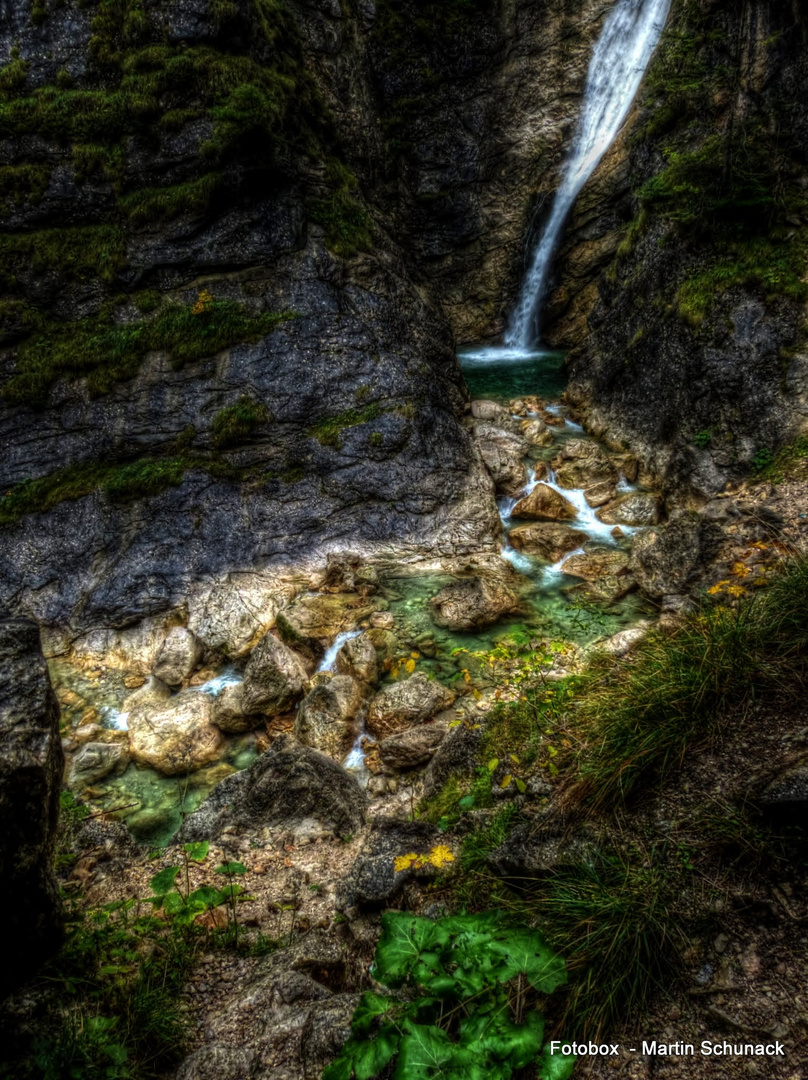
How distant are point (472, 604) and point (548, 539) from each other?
Answer: 2.01 metres

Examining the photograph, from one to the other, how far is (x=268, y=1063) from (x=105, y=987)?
0.87m

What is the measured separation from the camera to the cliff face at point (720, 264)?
8617 mm

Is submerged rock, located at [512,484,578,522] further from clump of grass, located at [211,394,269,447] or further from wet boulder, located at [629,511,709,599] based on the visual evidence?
clump of grass, located at [211,394,269,447]

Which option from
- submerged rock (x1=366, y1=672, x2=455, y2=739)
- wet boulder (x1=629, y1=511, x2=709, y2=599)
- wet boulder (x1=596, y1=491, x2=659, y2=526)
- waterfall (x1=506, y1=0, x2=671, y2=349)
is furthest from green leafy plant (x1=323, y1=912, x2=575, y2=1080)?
waterfall (x1=506, y1=0, x2=671, y2=349)

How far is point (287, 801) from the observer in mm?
4793

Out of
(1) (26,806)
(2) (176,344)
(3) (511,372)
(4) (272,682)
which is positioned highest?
(2) (176,344)

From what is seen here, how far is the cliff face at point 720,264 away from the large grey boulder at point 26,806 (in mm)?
8847

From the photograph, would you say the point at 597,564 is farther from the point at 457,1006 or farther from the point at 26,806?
the point at 26,806

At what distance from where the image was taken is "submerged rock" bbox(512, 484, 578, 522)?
9680mm

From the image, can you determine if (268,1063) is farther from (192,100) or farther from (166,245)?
(192,100)

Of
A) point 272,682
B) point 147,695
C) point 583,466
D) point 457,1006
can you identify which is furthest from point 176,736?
point 583,466

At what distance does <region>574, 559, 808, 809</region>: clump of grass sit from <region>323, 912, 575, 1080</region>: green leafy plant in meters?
1.03

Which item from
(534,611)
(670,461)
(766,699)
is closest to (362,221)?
(670,461)

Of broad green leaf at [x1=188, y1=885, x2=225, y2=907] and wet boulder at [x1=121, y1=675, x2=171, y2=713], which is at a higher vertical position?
broad green leaf at [x1=188, y1=885, x2=225, y2=907]
